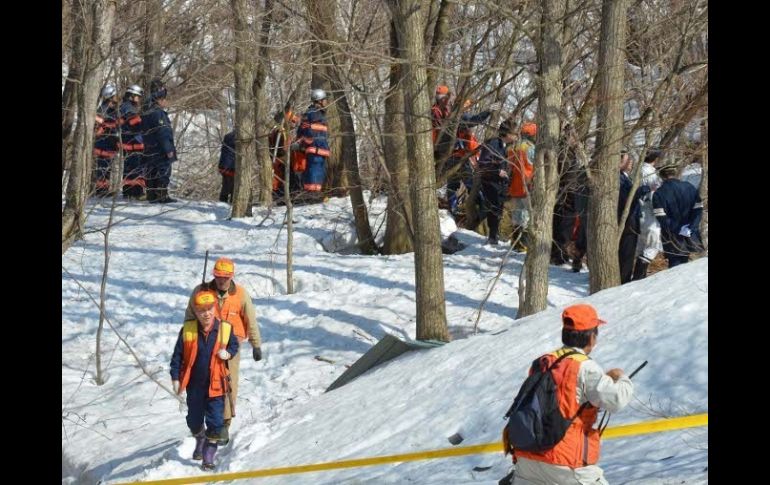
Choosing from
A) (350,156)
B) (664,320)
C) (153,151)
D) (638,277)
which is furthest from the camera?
(153,151)

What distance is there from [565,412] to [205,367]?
15.5 feet

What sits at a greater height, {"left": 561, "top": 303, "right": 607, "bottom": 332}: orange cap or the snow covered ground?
{"left": 561, "top": 303, "right": 607, "bottom": 332}: orange cap

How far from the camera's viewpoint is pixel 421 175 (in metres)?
12.4

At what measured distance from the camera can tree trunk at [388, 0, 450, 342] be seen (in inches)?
484

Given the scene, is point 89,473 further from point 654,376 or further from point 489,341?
point 654,376

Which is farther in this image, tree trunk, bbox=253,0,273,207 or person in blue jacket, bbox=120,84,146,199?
tree trunk, bbox=253,0,273,207

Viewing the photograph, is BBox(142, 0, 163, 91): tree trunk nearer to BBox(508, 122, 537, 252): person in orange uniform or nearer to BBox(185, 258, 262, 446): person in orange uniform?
BBox(508, 122, 537, 252): person in orange uniform

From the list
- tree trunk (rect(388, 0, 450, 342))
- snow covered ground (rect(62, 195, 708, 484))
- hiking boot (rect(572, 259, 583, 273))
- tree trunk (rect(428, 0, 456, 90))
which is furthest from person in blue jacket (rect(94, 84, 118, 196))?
tree trunk (rect(388, 0, 450, 342))

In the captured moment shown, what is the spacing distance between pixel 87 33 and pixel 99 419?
163 inches

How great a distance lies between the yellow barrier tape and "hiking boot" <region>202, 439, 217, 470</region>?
0.32 meters

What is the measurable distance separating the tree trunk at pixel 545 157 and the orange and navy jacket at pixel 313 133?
684 cm

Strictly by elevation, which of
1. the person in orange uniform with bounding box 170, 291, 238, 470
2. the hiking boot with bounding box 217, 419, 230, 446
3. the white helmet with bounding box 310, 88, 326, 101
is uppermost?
the white helmet with bounding box 310, 88, 326, 101

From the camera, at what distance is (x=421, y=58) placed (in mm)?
12273

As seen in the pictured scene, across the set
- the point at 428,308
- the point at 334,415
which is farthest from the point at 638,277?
the point at 334,415
